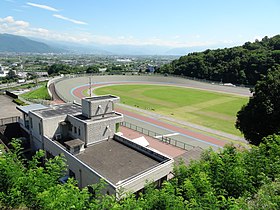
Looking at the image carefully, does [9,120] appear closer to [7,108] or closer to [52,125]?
[7,108]

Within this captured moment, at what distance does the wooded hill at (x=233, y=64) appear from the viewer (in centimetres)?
7319

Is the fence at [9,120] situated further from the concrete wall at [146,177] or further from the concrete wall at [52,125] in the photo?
the concrete wall at [146,177]

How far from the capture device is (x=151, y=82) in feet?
259

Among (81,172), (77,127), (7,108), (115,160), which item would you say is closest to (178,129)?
(77,127)

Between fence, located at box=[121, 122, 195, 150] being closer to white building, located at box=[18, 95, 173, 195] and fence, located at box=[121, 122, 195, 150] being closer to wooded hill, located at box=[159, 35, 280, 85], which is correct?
white building, located at box=[18, 95, 173, 195]

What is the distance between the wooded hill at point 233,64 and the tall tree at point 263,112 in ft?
187

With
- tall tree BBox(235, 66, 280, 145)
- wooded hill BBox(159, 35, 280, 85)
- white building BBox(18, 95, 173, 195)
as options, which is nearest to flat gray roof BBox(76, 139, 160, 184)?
white building BBox(18, 95, 173, 195)

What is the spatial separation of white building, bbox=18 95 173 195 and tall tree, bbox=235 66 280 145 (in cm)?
988

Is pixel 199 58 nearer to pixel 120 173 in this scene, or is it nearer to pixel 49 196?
pixel 120 173

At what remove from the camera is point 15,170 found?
27.5 feet

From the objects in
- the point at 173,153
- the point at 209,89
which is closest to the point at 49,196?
the point at 173,153

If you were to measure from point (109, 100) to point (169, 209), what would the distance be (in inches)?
480

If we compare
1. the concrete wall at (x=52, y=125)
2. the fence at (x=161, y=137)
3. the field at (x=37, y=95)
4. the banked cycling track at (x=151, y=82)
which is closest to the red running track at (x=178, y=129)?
the banked cycling track at (x=151, y=82)

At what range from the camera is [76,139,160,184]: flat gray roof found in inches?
524
